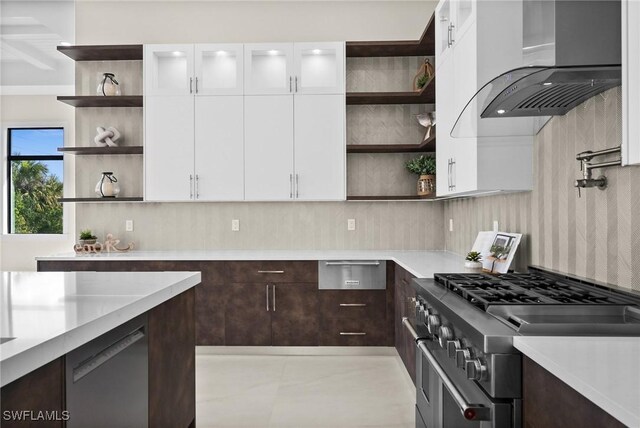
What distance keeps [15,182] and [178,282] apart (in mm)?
5423

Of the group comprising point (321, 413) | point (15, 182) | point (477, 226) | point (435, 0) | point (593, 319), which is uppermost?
point (435, 0)

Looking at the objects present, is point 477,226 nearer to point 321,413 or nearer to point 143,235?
point 321,413

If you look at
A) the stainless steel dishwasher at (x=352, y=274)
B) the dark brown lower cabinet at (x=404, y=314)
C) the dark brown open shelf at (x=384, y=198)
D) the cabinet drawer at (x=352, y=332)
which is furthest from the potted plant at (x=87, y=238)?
the dark brown lower cabinet at (x=404, y=314)

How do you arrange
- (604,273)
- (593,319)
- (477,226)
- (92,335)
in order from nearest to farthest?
(92,335) < (593,319) < (604,273) < (477,226)

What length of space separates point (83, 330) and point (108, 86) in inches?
148

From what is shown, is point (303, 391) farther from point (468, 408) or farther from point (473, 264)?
point (468, 408)

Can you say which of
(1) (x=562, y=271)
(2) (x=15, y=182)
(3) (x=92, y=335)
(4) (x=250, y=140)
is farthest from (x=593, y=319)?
(2) (x=15, y=182)

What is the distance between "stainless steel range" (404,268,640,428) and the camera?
1.29 metres

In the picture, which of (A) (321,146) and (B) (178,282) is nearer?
(B) (178,282)

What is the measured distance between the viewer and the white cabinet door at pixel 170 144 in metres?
4.33

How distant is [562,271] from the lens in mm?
2297

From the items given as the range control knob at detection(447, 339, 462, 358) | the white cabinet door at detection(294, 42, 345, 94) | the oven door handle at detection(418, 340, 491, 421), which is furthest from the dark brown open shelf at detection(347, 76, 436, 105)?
the oven door handle at detection(418, 340, 491, 421)

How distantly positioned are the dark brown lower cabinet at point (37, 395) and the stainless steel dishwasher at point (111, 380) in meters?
0.04
